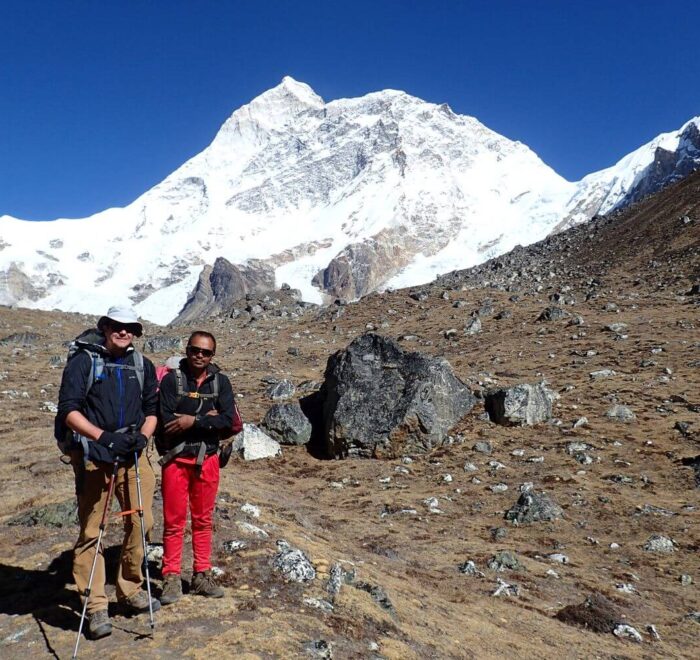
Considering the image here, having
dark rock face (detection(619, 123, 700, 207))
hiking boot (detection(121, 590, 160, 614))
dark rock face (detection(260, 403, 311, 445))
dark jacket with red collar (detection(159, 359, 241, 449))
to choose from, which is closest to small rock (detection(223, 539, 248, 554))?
hiking boot (detection(121, 590, 160, 614))

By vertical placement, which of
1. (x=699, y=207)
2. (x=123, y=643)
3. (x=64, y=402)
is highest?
(x=699, y=207)

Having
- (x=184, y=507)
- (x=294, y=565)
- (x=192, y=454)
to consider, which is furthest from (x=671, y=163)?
(x=184, y=507)

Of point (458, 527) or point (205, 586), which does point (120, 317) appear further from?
point (458, 527)

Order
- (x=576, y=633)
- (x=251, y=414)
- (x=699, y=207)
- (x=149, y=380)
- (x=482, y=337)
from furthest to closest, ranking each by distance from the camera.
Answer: (x=699, y=207)
(x=482, y=337)
(x=251, y=414)
(x=576, y=633)
(x=149, y=380)

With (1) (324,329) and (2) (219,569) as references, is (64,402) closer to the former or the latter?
(2) (219,569)

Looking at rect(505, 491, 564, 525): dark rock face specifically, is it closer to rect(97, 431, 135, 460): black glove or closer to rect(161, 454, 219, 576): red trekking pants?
rect(161, 454, 219, 576): red trekking pants

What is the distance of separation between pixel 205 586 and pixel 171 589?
0.37 m

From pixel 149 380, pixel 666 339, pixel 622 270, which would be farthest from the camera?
pixel 622 270

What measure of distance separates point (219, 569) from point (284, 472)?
8.85m

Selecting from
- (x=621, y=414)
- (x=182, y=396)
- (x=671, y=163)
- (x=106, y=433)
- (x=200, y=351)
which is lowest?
(x=621, y=414)

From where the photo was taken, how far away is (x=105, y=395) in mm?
5961

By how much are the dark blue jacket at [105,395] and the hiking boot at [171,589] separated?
1725 millimetres

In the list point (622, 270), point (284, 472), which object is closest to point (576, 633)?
point (284, 472)

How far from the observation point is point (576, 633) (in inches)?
311
